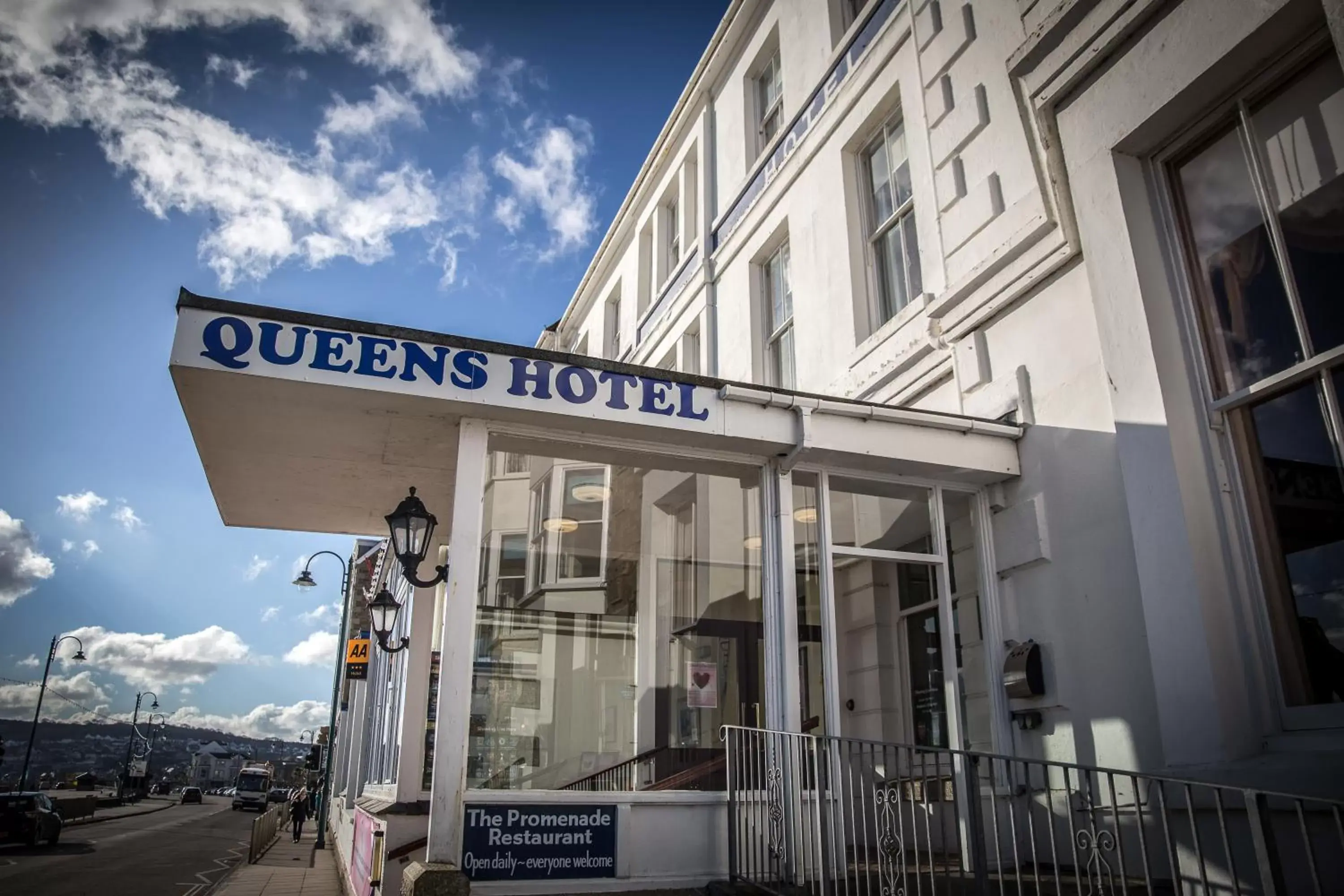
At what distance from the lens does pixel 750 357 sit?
517 inches

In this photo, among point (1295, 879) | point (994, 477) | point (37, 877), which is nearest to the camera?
point (1295, 879)

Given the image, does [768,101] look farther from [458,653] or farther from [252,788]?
[252,788]

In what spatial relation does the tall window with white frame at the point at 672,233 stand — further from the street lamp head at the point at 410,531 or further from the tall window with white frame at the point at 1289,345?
the tall window with white frame at the point at 1289,345

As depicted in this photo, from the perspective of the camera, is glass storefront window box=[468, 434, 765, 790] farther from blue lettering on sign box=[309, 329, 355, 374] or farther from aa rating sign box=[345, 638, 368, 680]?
aa rating sign box=[345, 638, 368, 680]

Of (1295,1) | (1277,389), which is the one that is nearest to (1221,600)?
(1277,389)

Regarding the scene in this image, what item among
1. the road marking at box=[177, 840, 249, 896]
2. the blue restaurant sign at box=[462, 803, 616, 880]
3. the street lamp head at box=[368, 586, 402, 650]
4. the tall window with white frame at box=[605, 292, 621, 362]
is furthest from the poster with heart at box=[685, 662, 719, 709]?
the tall window with white frame at box=[605, 292, 621, 362]

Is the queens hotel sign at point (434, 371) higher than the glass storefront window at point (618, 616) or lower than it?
higher

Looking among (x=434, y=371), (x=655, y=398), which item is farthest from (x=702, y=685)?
(x=434, y=371)

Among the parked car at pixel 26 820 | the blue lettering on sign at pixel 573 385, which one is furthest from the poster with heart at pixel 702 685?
the parked car at pixel 26 820

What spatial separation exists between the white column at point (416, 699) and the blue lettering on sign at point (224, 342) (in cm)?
413

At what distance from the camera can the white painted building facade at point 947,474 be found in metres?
5.52

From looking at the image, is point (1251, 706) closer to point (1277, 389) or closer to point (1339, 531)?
point (1339, 531)

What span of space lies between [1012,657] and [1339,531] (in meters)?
2.68

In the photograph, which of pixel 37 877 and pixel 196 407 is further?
pixel 37 877
